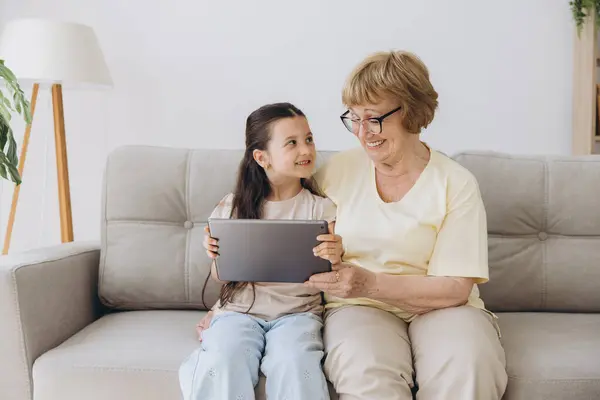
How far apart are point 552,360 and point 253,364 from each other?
0.67 m

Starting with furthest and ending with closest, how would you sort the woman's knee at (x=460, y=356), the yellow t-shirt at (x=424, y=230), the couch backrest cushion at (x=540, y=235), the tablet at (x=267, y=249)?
the couch backrest cushion at (x=540, y=235), the yellow t-shirt at (x=424, y=230), the tablet at (x=267, y=249), the woman's knee at (x=460, y=356)

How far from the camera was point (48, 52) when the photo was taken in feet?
7.75

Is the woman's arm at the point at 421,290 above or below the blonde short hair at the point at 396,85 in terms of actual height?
below

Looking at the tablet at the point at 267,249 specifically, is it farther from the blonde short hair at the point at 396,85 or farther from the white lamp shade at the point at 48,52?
the white lamp shade at the point at 48,52

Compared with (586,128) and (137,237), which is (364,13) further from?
(137,237)

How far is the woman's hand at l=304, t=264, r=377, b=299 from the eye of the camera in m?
1.53

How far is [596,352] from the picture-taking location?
5.24 feet

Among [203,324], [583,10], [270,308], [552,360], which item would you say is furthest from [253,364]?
[583,10]

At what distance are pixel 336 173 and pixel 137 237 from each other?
2.05 ft

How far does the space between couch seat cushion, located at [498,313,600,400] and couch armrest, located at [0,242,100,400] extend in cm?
111

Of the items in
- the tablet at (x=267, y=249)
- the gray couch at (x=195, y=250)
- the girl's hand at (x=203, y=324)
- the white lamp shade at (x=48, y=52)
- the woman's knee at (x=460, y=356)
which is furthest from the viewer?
the white lamp shade at (x=48, y=52)

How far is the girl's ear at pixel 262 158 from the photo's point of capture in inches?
71.5

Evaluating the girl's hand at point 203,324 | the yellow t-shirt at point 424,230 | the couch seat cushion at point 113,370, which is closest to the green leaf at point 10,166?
the couch seat cushion at point 113,370

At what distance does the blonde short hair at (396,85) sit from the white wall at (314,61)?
47.2 inches
